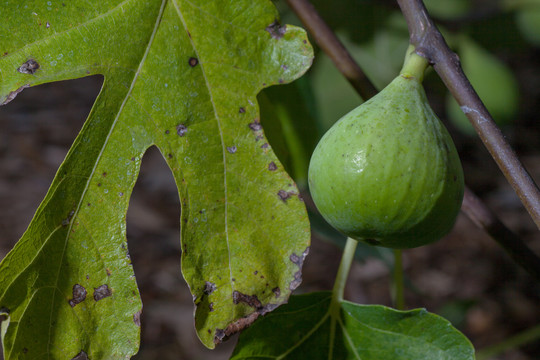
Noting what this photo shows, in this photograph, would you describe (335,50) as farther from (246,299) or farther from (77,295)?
(77,295)

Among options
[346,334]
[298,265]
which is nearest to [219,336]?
[298,265]

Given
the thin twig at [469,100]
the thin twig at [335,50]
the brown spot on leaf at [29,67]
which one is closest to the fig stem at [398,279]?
the thin twig at [335,50]

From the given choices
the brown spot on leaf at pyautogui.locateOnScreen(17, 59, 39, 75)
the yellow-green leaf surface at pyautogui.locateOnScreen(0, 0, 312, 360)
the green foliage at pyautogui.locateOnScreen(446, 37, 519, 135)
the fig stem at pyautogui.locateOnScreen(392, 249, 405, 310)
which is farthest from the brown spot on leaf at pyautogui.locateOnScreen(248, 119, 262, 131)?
the green foliage at pyautogui.locateOnScreen(446, 37, 519, 135)

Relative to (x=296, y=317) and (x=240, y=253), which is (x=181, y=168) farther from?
(x=296, y=317)

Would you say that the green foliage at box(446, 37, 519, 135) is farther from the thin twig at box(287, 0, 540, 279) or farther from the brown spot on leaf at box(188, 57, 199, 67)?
the brown spot on leaf at box(188, 57, 199, 67)

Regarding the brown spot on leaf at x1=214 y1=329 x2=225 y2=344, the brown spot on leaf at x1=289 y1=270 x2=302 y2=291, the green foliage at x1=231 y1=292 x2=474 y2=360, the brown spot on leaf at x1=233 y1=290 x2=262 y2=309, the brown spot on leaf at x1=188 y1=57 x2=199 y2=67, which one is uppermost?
the brown spot on leaf at x1=188 y1=57 x2=199 y2=67

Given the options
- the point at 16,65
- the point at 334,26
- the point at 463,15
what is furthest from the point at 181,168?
the point at 463,15

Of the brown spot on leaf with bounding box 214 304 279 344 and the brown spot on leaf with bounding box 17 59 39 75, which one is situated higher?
the brown spot on leaf with bounding box 17 59 39 75
